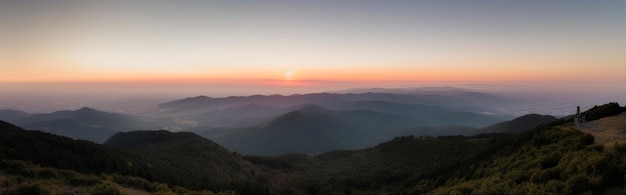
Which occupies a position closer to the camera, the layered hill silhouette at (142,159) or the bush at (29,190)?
the bush at (29,190)

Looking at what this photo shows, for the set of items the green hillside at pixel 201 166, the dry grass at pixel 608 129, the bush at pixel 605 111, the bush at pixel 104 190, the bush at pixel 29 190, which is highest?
the bush at pixel 605 111

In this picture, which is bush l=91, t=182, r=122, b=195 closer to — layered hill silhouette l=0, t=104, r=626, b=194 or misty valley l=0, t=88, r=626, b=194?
misty valley l=0, t=88, r=626, b=194

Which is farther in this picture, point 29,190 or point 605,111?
point 605,111

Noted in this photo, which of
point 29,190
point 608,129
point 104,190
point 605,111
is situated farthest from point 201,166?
point 608,129

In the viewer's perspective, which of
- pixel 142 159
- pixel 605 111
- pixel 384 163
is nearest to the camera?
pixel 605 111

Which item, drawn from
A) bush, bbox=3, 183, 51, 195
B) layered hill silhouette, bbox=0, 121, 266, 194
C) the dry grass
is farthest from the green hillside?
the dry grass

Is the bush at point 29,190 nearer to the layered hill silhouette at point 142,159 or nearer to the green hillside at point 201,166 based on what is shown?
the layered hill silhouette at point 142,159

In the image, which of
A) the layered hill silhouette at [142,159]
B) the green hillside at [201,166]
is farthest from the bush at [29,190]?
the green hillside at [201,166]

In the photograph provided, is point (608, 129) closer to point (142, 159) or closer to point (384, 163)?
point (142, 159)
